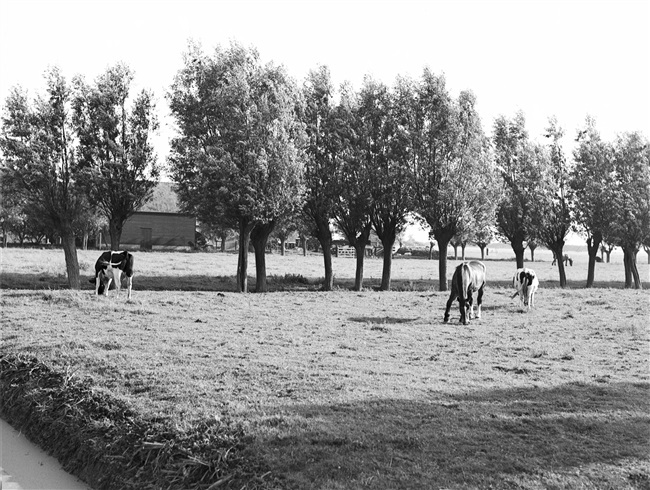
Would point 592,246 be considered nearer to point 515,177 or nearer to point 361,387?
point 515,177

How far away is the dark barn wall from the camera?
9619 centimetres

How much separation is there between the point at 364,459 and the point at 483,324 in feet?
48.9

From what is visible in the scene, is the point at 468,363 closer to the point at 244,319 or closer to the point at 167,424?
the point at 167,424

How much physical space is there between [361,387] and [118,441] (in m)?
4.45

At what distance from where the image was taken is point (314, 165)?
3853 centimetres

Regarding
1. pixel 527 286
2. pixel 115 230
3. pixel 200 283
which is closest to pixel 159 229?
pixel 200 283

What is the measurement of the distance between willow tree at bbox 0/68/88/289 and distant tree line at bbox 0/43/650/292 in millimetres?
67

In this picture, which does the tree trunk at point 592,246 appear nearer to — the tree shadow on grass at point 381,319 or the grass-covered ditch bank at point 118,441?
the tree shadow on grass at point 381,319

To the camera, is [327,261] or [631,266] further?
[631,266]

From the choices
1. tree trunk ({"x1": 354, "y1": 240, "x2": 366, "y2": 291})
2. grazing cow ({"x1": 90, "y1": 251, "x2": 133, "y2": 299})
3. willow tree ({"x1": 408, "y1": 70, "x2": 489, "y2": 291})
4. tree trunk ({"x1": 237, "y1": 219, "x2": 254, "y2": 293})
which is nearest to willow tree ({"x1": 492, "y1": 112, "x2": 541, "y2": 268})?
willow tree ({"x1": 408, "y1": 70, "x2": 489, "y2": 291})

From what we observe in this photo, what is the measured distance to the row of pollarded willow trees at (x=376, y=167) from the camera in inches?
1302

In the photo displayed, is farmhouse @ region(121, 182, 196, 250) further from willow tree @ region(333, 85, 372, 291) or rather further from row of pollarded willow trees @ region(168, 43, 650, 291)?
willow tree @ region(333, 85, 372, 291)

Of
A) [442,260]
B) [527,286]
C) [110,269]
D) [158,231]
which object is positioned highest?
[158,231]

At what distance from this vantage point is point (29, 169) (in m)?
30.7
